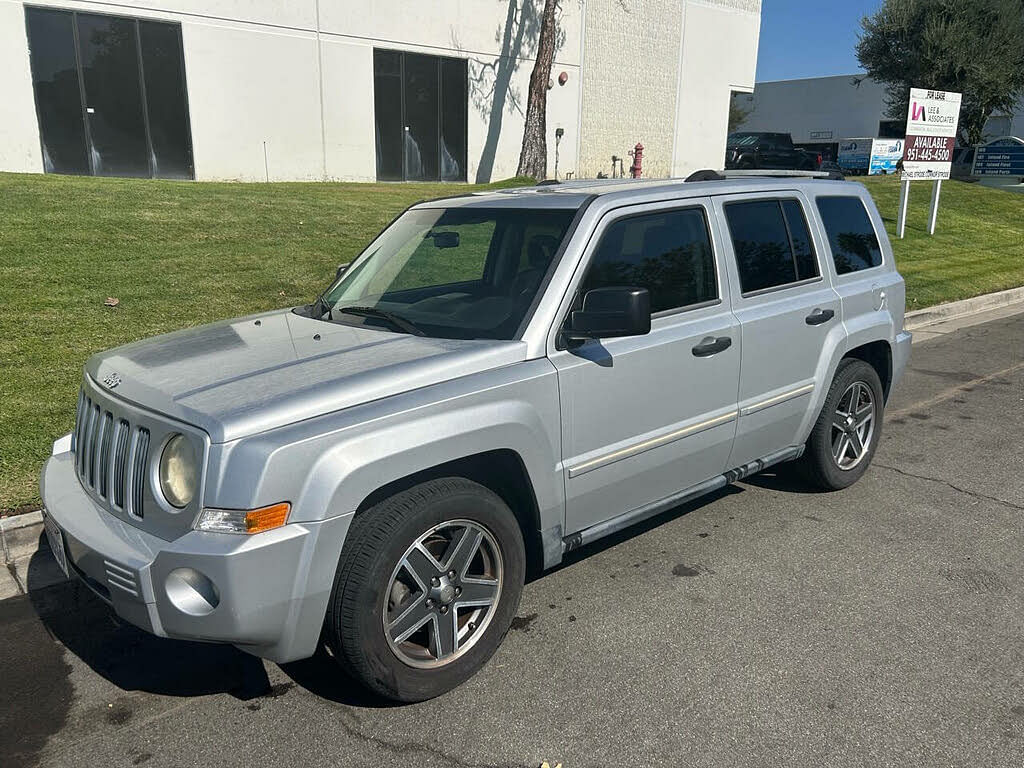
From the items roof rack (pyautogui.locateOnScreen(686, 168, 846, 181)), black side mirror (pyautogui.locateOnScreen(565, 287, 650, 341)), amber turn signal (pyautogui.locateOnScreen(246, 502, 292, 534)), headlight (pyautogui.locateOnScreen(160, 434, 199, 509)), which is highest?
roof rack (pyautogui.locateOnScreen(686, 168, 846, 181))

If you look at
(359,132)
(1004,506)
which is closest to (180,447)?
(1004,506)

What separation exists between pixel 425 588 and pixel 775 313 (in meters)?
2.36

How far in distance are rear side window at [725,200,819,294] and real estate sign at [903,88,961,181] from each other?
1268 cm

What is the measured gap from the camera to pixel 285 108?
20.5 metres

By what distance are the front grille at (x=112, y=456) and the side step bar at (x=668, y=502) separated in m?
1.68

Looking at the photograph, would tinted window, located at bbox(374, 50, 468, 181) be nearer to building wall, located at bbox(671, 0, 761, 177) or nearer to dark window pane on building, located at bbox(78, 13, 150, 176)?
dark window pane on building, located at bbox(78, 13, 150, 176)

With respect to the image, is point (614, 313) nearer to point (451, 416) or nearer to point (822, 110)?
point (451, 416)

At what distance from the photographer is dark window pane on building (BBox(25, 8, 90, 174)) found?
56.6 feet

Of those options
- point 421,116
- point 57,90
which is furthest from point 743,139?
point 57,90

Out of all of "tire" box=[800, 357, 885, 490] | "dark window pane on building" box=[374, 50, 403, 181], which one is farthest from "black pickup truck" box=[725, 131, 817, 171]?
"tire" box=[800, 357, 885, 490]

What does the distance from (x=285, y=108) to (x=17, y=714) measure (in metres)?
19.5

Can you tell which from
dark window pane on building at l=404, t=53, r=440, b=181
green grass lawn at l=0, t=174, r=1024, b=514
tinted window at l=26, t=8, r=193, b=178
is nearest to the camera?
green grass lawn at l=0, t=174, r=1024, b=514

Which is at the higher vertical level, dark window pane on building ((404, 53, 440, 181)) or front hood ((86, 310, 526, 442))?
dark window pane on building ((404, 53, 440, 181))

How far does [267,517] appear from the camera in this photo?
263cm
